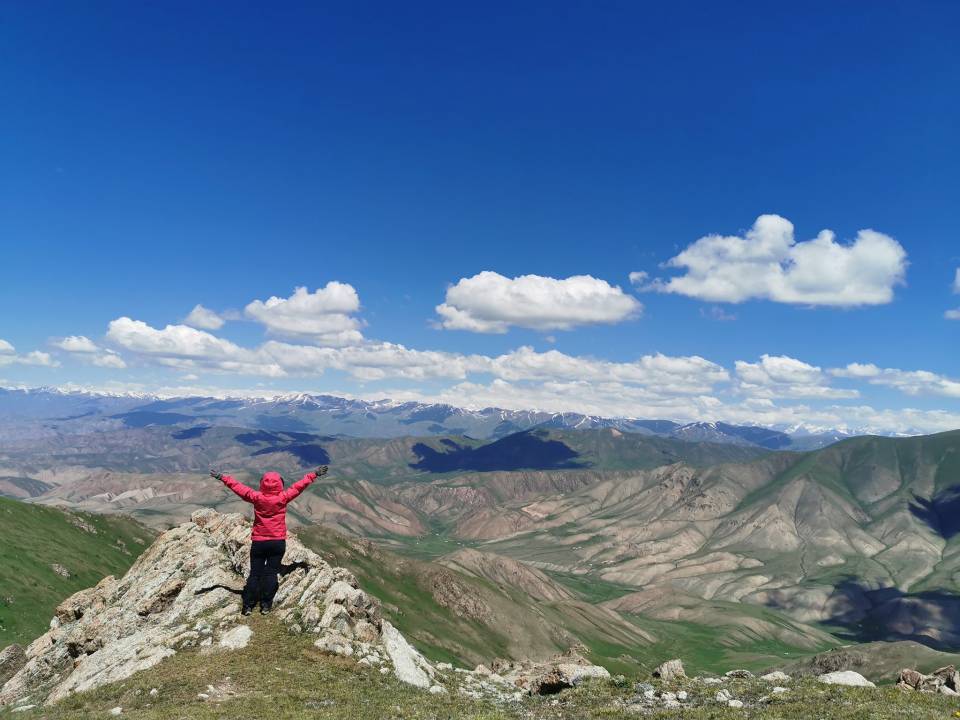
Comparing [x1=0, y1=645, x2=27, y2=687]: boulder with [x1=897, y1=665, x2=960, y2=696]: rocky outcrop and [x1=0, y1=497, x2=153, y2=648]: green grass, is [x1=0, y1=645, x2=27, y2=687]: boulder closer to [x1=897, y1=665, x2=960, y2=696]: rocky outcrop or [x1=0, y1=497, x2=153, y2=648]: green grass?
[x1=0, y1=497, x2=153, y2=648]: green grass

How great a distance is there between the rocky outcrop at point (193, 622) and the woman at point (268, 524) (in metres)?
1.99

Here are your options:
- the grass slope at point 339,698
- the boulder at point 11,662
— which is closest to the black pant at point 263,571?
the grass slope at point 339,698

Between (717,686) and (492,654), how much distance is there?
143m

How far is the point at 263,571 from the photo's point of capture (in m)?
28.6

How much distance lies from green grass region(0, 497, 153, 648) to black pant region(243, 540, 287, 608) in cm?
3725

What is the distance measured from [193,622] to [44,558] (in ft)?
222

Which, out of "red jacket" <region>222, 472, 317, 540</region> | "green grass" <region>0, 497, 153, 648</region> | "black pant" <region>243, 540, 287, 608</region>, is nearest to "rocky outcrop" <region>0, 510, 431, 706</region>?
"black pant" <region>243, 540, 287, 608</region>

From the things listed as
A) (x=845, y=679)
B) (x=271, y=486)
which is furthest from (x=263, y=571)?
(x=845, y=679)

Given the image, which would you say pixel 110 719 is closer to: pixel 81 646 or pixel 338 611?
pixel 338 611

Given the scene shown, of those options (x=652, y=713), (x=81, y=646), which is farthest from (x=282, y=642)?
(x=652, y=713)

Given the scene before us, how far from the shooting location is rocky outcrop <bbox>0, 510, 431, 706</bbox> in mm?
26594

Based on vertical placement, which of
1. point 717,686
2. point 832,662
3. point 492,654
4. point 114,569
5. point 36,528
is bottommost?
point 492,654

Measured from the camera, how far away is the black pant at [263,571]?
27078mm

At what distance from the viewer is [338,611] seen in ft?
94.0
